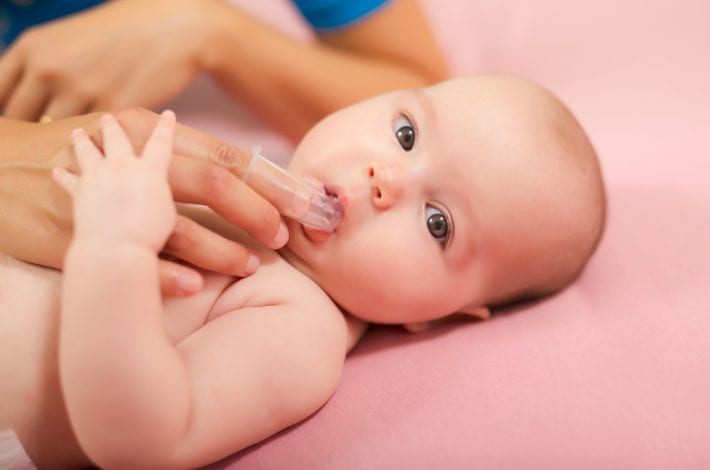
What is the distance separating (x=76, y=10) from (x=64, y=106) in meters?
0.39

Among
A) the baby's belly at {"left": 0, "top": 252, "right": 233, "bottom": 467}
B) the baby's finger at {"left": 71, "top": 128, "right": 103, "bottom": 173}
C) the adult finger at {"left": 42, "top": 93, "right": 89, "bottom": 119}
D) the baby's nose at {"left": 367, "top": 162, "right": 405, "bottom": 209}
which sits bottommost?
the baby's belly at {"left": 0, "top": 252, "right": 233, "bottom": 467}

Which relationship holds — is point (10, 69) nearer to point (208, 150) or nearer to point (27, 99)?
point (27, 99)

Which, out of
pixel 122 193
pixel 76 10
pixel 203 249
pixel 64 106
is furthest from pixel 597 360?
pixel 76 10

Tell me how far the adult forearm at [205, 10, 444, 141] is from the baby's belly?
63cm

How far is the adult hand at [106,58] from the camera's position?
4.28 ft

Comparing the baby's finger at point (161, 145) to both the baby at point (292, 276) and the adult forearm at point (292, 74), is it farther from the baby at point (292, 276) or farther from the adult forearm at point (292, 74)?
the adult forearm at point (292, 74)

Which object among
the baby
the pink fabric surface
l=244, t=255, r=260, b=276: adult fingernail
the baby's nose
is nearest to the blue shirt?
the pink fabric surface

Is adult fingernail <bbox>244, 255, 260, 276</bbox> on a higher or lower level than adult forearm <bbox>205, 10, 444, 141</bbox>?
lower

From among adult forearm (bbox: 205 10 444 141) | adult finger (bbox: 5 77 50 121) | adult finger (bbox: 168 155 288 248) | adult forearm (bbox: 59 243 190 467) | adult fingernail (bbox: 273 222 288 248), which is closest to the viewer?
adult forearm (bbox: 59 243 190 467)

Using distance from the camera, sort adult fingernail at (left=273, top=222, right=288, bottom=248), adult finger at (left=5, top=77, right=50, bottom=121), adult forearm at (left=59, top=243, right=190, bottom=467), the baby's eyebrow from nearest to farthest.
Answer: adult forearm at (left=59, top=243, right=190, bottom=467), adult fingernail at (left=273, top=222, right=288, bottom=248), the baby's eyebrow, adult finger at (left=5, top=77, right=50, bottom=121)

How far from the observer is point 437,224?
1083 mm

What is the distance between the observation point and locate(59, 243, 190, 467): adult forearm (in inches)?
29.9

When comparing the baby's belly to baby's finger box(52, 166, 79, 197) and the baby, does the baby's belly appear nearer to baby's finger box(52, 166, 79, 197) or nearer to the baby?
the baby

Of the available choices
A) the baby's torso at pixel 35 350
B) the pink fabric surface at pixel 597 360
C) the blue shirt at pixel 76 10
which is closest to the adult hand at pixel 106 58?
the blue shirt at pixel 76 10
